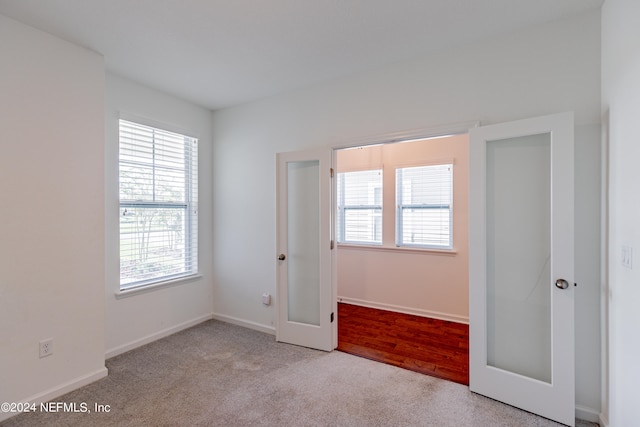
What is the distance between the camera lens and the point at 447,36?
2.31 m

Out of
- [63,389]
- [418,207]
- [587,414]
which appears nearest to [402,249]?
[418,207]

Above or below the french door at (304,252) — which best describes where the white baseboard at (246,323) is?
below

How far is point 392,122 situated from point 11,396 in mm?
3637

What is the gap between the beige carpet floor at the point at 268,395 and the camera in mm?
1981

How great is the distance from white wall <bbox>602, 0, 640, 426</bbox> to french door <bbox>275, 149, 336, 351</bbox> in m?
2.07

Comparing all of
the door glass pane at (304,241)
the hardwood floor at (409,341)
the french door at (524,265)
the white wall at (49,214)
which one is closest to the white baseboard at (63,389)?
the white wall at (49,214)

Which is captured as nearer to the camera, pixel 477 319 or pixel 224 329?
pixel 477 319

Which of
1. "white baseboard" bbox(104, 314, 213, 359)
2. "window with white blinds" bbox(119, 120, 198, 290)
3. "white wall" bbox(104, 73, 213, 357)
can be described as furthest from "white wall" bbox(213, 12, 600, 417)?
"window with white blinds" bbox(119, 120, 198, 290)

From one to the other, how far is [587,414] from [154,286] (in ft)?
12.8

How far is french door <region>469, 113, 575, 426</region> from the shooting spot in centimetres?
193

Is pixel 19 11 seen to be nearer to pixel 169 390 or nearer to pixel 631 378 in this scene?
pixel 169 390

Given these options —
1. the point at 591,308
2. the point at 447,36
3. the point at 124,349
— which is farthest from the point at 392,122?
the point at 124,349

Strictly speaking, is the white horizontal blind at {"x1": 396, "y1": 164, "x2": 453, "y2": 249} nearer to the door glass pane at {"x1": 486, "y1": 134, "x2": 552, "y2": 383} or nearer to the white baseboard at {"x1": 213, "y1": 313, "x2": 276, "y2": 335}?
the door glass pane at {"x1": 486, "y1": 134, "x2": 552, "y2": 383}

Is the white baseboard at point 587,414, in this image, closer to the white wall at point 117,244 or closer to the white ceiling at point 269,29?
the white ceiling at point 269,29
